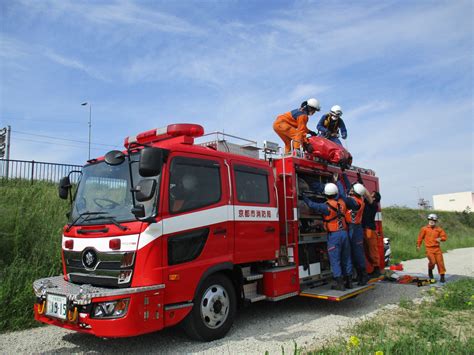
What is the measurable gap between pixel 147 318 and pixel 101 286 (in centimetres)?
71

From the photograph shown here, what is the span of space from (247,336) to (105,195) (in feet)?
8.59

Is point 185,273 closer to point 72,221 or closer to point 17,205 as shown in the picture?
point 72,221

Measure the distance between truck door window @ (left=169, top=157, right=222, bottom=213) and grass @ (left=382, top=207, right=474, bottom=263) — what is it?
483 inches

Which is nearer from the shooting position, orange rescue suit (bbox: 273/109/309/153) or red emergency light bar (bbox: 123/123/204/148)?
red emergency light bar (bbox: 123/123/204/148)

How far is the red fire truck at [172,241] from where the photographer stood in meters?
4.17

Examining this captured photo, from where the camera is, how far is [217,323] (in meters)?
4.99

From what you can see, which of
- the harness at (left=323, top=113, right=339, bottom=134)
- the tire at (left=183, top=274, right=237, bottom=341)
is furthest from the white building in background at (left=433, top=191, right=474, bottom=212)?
the tire at (left=183, top=274, right=237, bottom=341)

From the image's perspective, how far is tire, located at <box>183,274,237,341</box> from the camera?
4.71m

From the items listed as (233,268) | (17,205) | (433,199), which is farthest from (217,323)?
(433,199)

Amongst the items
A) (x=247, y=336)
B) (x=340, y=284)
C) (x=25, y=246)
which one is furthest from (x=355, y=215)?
(x=25, y=246)

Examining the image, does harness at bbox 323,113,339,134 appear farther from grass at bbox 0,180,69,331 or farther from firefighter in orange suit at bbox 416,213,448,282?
grass at bbox 0,180,69,331

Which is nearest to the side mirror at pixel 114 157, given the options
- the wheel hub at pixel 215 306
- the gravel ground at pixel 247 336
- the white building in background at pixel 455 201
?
the wheel hub at pixel 215 306

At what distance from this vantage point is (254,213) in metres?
5.74

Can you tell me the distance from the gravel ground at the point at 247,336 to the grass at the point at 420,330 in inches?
17.9
